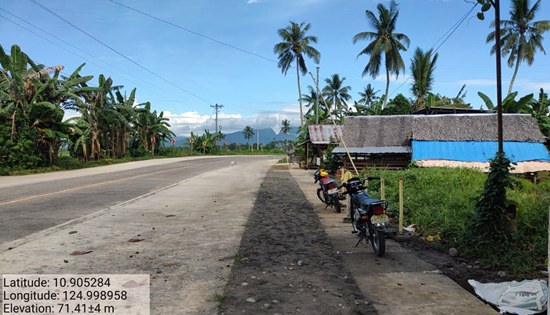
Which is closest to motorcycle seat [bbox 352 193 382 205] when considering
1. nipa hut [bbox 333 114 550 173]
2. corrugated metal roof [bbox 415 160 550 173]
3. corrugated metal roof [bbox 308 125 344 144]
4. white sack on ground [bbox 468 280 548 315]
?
white sack on ground [bbox 468 280 548 315]

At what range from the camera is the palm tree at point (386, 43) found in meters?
39.5

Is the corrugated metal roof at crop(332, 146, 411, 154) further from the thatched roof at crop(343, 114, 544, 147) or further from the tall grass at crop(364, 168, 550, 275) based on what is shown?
the tall grass at crop(364, 168, 550, 275)

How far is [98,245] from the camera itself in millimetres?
6668

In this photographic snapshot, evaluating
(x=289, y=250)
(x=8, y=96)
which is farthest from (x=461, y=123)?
(x=8, y=96)

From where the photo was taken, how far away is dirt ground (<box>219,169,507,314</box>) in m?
4.20

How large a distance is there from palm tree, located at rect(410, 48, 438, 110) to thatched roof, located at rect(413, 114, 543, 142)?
13.0 metres

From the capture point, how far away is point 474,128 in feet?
71.5

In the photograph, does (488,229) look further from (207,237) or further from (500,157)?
(207,237)

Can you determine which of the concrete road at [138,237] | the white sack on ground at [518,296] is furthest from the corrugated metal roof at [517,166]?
the white sack on ground at [518,296]

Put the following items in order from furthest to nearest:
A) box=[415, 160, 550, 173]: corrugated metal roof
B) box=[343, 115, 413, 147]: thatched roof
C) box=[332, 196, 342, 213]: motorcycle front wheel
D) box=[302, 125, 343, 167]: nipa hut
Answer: box=[302, 125, 343, 167]: nipa hut < box=[343, 115, 413, 147]: thatched roof < box=[415, 160, 550, 173]: corrugated metal roof < box=[332, 196, 342, 213]: motorcycle front wheel

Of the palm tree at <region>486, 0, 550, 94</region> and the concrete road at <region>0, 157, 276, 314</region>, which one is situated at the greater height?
the palm tree at <region>486, 0, 550, 94</region>

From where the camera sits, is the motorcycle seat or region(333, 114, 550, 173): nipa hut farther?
region(333, 114, 550, 173): nipa hut

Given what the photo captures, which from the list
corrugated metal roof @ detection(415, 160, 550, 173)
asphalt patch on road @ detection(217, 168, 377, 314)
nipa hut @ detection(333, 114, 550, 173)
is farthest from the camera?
nipa hut @ detection(333, 114, 550, 173)

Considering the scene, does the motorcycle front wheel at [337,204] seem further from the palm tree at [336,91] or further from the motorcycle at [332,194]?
the palm tree at [336,91]
